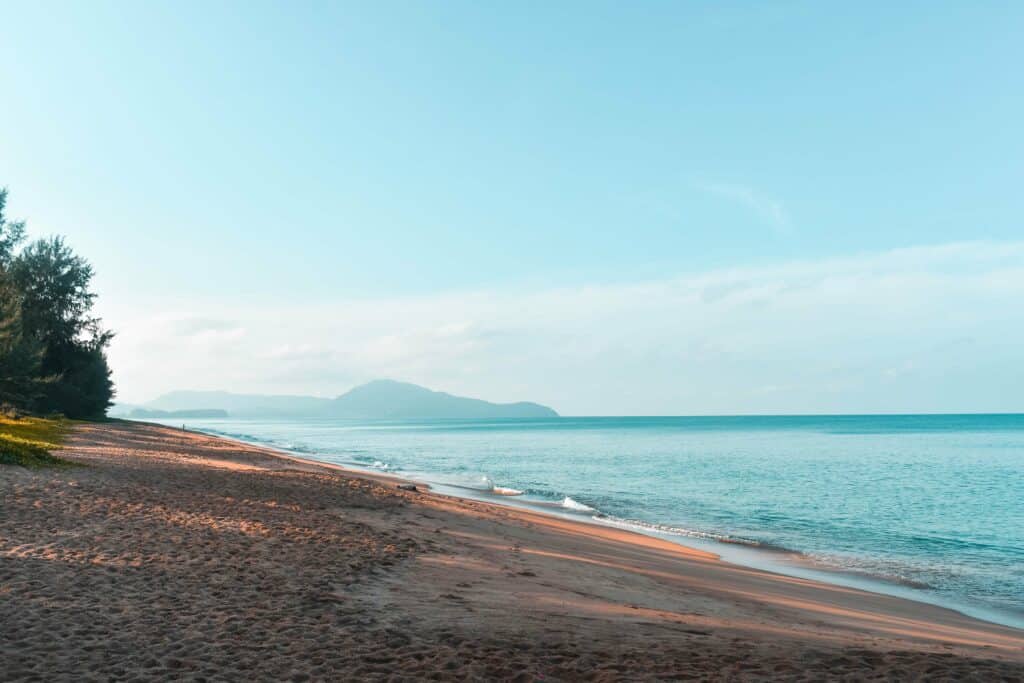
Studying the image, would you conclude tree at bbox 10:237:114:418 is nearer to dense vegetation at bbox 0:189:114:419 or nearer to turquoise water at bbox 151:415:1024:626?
dense vegetation at bbox 0:189:114:419

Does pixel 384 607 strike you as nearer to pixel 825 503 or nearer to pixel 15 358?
pixel 825 503

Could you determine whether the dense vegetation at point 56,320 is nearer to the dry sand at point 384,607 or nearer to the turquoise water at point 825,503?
the turquoise water at point 825,503

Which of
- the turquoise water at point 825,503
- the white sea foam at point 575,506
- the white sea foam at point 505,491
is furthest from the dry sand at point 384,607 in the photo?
the white sea foam at point 505,491

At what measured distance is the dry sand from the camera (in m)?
7.20

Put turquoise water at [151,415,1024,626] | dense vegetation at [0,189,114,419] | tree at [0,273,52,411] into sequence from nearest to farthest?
turquoise water at [151,415,1024,626], tree at [0,273,52,411], dense vegetation at [0,189,114,419]

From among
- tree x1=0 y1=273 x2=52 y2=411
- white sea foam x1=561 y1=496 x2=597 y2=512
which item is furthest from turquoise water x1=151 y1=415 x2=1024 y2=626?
tree x1=0 y1=273 x2=52 y2=411

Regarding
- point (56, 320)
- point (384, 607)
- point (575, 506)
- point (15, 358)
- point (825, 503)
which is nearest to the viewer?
point (384, 607)

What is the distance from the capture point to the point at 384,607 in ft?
30.7

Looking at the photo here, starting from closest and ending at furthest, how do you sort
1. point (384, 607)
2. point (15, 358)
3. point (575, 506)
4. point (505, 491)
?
point (384, 607)
point (575, 506)
point (505, 491)
point (15, 358)

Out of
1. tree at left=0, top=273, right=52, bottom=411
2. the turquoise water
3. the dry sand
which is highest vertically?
tree at left=0, top=273, right=52, bottom=411

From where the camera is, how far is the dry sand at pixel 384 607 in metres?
7.20

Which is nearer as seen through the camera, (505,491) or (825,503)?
(825,503)

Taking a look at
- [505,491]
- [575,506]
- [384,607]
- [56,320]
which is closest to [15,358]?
[56,320]

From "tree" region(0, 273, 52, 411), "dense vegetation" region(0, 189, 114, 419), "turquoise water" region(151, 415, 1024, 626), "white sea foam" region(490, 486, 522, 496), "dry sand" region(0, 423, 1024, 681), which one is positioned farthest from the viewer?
"dense vegetation" region(0, 189, 114, 419)
